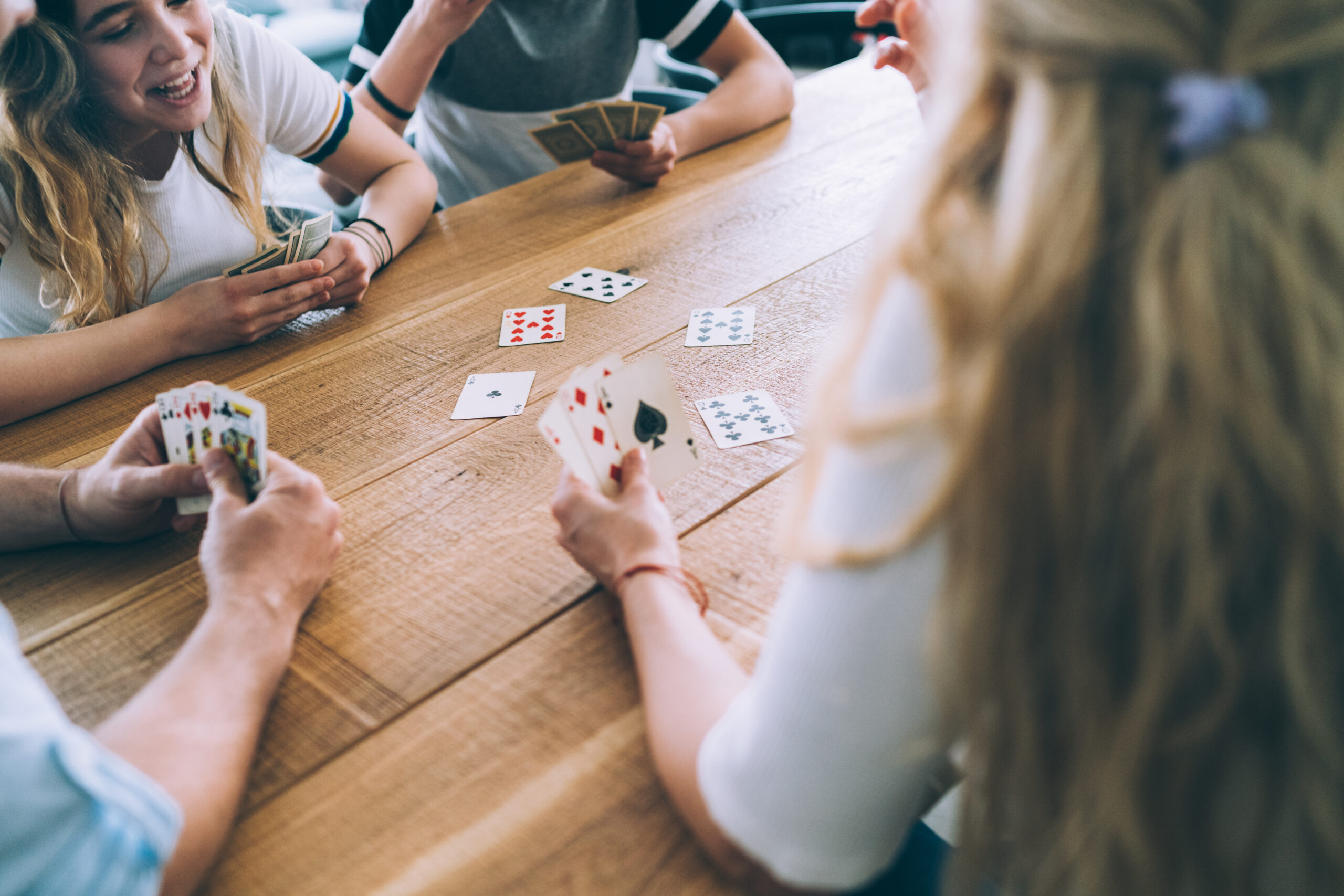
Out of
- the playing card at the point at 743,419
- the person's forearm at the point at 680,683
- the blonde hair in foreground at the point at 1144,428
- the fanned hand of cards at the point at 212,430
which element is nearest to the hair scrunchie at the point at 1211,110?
the blonde hair in foreground at the point at 1144,428

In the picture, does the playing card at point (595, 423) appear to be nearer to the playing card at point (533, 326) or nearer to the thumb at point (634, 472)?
the thumb at point (634, 472)

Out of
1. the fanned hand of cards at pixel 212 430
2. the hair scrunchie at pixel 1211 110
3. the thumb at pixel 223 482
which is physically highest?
the hair scrunchie at pixel 1211 110

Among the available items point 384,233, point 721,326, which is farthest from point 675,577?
point 384,233

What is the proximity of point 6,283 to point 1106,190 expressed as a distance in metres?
1.92

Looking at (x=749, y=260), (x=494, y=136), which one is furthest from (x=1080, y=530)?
(x=494, y=136)

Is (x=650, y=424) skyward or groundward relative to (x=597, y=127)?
groundward

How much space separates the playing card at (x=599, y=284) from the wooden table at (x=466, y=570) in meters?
0.03

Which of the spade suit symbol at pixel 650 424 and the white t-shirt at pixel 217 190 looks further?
the white t-shirt at pixel 217 190

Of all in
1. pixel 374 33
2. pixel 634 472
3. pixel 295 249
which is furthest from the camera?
pixel 374 33

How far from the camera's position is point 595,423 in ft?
3.36

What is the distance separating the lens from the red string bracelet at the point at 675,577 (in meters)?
0.93

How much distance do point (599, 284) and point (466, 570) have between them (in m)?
0.79

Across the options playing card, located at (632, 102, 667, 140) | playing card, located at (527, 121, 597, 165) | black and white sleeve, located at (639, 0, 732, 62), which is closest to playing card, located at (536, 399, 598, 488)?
playing card, located at (632, 102, 667, 140)

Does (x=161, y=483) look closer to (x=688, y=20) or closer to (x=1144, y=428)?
(x=1144, y=428)
